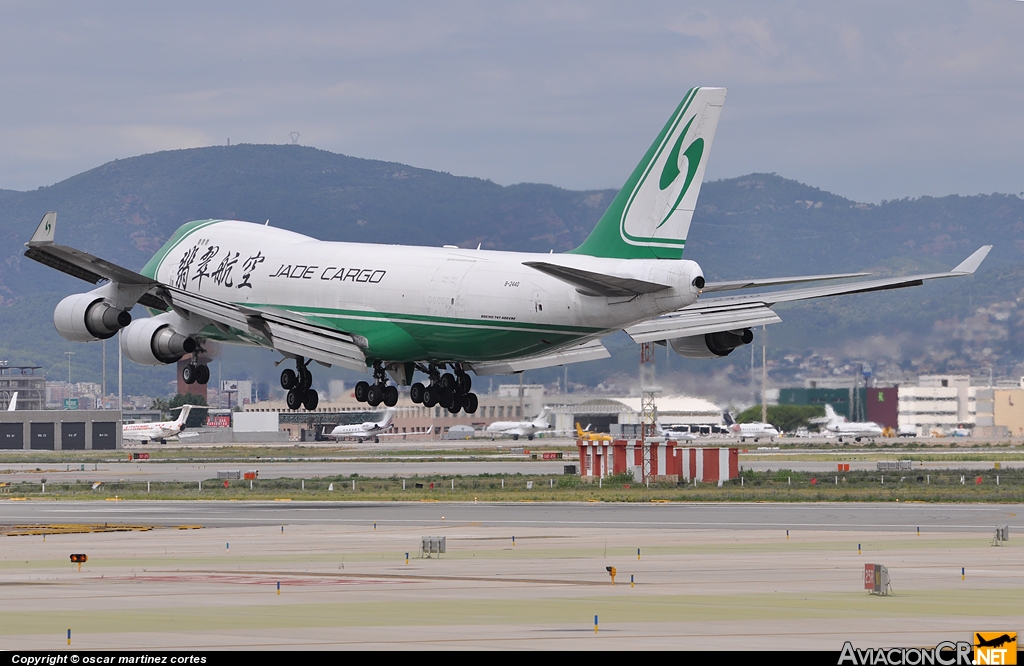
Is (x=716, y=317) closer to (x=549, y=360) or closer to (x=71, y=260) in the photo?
(x=549, y=360)

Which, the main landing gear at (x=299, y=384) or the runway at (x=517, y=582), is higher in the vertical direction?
the main landing gear at (x=299, y=384)

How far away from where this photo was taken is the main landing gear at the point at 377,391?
48.6 m

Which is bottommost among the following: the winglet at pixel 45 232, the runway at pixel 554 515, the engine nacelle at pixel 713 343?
the runway at pixel 554 515

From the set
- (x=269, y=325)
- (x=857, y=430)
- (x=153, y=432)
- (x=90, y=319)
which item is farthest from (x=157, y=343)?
(x=153, y=432)

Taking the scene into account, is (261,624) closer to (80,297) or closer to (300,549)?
(300,549)

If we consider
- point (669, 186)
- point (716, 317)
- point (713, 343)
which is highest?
point (669, 186)

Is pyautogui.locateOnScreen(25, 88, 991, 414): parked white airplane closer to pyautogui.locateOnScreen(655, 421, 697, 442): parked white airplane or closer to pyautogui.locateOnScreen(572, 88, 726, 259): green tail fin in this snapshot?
pyautogui.locateOnScreen(572, 88, 726, 259): green tail fin

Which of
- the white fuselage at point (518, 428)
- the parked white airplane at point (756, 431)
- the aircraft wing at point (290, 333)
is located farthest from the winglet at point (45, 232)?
the white fuselage at point (518, 428)

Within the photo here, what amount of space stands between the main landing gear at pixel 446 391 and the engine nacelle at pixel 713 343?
717 cm

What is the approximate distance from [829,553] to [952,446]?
4007 inches

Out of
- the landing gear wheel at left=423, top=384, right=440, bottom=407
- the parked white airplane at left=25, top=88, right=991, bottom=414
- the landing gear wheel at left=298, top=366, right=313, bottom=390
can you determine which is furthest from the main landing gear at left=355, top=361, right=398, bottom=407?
the landing gear wheel at left=298, top=366, right=313, bottom=390

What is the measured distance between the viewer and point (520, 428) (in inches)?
6373

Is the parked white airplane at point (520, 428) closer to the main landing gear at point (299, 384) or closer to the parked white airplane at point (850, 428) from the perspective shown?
the parked white airplane at point (850, 428)

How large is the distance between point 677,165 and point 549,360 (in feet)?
32.5
